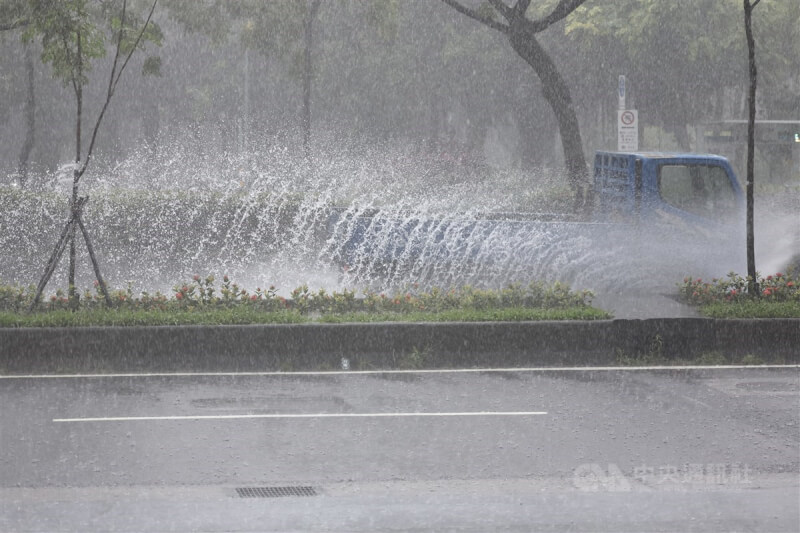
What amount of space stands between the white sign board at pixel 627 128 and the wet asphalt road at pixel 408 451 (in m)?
12.4

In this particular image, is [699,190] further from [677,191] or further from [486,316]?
[486,316]

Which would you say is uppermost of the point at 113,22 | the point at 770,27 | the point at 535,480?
the point at 770,27

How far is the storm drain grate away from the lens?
7473 mm

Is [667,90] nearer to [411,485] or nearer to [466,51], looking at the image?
[466,51]

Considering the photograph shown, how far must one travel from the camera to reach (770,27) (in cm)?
4128

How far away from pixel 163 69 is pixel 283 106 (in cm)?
826

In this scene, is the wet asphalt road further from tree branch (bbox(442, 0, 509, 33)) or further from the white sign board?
the white sign board

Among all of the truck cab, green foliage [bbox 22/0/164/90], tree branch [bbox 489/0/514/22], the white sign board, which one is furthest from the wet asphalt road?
the white sign board

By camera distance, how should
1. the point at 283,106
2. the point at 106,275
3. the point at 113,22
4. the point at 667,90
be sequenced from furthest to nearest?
the point at 283,106, the point at 667,90, the point at 106,275, the point at 113,22

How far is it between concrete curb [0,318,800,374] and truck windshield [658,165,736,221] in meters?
3.49

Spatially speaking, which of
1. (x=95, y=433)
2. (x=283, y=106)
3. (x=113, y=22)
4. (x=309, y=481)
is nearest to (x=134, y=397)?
(x=95, y=433)

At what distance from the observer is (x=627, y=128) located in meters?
23.6

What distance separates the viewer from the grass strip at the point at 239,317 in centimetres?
1207

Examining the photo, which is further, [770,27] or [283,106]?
[283,106]
